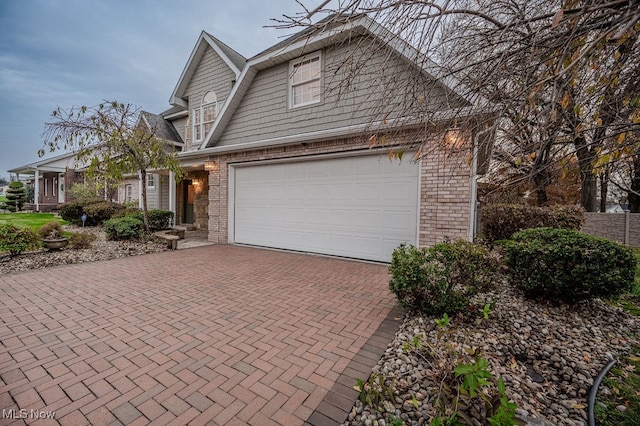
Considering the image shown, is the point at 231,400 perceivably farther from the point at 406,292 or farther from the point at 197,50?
the point at 197,50

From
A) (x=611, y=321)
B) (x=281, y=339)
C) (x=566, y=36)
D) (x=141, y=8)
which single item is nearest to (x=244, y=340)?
(x=281, y=339)

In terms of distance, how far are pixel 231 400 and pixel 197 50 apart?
43.3 feet

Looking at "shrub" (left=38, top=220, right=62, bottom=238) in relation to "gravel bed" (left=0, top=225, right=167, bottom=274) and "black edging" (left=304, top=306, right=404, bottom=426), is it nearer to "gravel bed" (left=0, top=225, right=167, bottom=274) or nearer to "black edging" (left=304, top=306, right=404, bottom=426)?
"gravel bed" (left=0, top=225, right=167, bottom=274)

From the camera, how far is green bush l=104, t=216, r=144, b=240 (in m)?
8.68

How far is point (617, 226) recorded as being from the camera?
9961 millimetres

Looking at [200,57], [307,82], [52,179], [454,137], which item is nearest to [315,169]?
[307,82]

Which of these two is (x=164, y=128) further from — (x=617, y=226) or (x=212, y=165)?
(x=617, y=226)

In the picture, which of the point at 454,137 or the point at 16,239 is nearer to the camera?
the point at 454,137

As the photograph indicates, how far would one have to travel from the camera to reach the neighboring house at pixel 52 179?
20125 mm

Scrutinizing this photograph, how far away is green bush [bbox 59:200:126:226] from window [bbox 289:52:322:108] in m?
9.72

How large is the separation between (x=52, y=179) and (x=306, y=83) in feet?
86.9

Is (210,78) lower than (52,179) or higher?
higher

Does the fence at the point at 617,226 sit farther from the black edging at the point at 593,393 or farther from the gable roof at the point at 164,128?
the gable roof at the point at 164,128

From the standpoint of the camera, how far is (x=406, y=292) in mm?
3531
